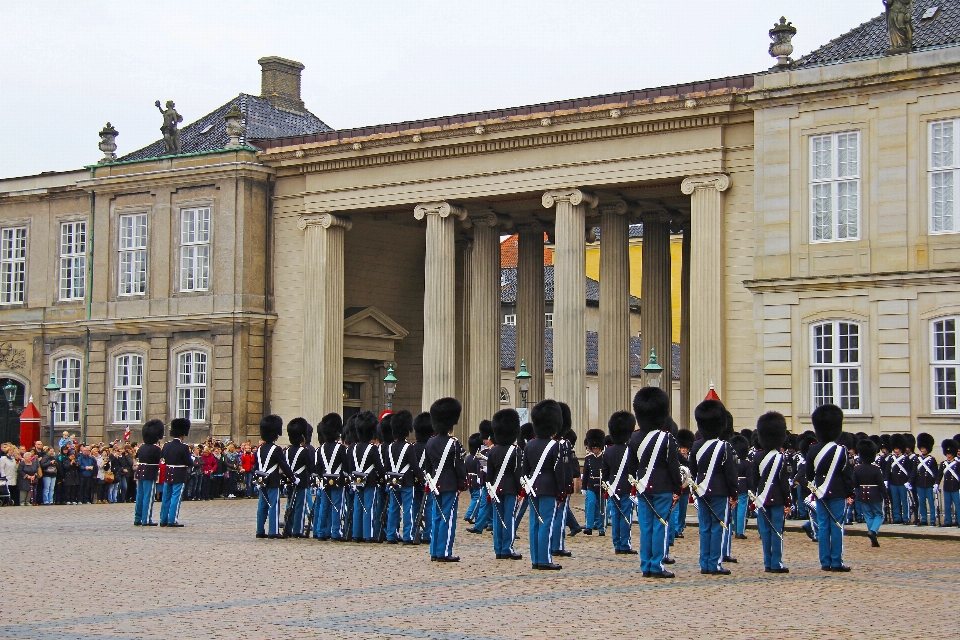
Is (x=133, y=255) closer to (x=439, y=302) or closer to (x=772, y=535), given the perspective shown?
(x=439, y=302)

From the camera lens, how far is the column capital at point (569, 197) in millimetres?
36938

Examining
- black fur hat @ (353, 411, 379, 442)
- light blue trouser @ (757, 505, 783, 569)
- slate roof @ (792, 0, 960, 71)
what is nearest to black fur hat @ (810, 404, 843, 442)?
light blue trouser @ (757, 505, 783, 569)

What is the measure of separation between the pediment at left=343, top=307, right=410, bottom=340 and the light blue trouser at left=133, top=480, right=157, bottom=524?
17.0 metres

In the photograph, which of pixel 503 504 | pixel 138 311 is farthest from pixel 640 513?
pixel 138 311

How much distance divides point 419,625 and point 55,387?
101 feet

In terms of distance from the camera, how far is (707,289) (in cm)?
3444

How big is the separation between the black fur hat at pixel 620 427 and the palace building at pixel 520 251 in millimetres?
12135

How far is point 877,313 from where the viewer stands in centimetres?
3141

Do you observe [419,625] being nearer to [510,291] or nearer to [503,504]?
[503,504]

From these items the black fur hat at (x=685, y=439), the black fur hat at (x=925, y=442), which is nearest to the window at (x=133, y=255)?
the black fur hat at (x=685, y=439)

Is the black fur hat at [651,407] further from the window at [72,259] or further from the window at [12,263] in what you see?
the window at [12,263]

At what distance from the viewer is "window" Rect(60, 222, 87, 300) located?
45281 mm

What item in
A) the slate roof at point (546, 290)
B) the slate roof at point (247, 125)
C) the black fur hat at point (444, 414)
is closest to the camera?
the black fur hat at point (444, 414)

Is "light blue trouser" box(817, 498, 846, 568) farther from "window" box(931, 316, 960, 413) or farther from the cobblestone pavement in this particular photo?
"window" box(931, 316, 960, 413)
